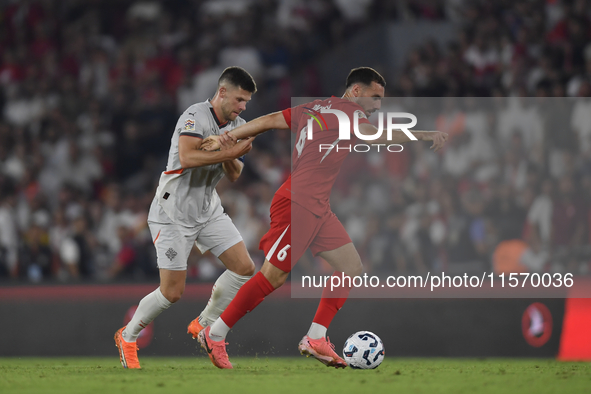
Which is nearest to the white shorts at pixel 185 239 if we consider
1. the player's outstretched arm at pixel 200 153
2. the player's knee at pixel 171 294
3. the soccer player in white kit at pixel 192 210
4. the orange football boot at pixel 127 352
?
the soccer player in white kit at pixel 192 210

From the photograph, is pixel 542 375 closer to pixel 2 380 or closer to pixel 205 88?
pixel 2 380

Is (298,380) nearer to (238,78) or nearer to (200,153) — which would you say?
(200,153)

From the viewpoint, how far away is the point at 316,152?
6.01 metres

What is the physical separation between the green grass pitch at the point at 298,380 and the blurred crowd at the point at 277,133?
232cm

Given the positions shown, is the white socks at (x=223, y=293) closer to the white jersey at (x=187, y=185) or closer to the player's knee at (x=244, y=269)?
the player's knee at (x=244, y=269)

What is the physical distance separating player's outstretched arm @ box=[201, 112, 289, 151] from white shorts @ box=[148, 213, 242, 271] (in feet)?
2.40

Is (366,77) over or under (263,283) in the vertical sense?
over

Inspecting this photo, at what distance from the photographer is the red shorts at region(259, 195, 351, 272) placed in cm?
576

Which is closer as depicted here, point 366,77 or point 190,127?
point 190,127

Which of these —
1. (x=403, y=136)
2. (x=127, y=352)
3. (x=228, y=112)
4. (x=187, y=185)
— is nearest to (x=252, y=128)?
(x=228, y=112)

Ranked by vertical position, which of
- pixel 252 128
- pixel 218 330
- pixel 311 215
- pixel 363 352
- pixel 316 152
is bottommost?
pixel 363 352

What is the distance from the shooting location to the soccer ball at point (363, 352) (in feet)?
19.1

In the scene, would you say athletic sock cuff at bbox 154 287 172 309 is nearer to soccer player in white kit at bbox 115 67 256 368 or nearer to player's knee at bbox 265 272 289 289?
soccer player in white kit at bbox 115 67 256 368

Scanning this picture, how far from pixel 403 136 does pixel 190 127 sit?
167 centimetres
